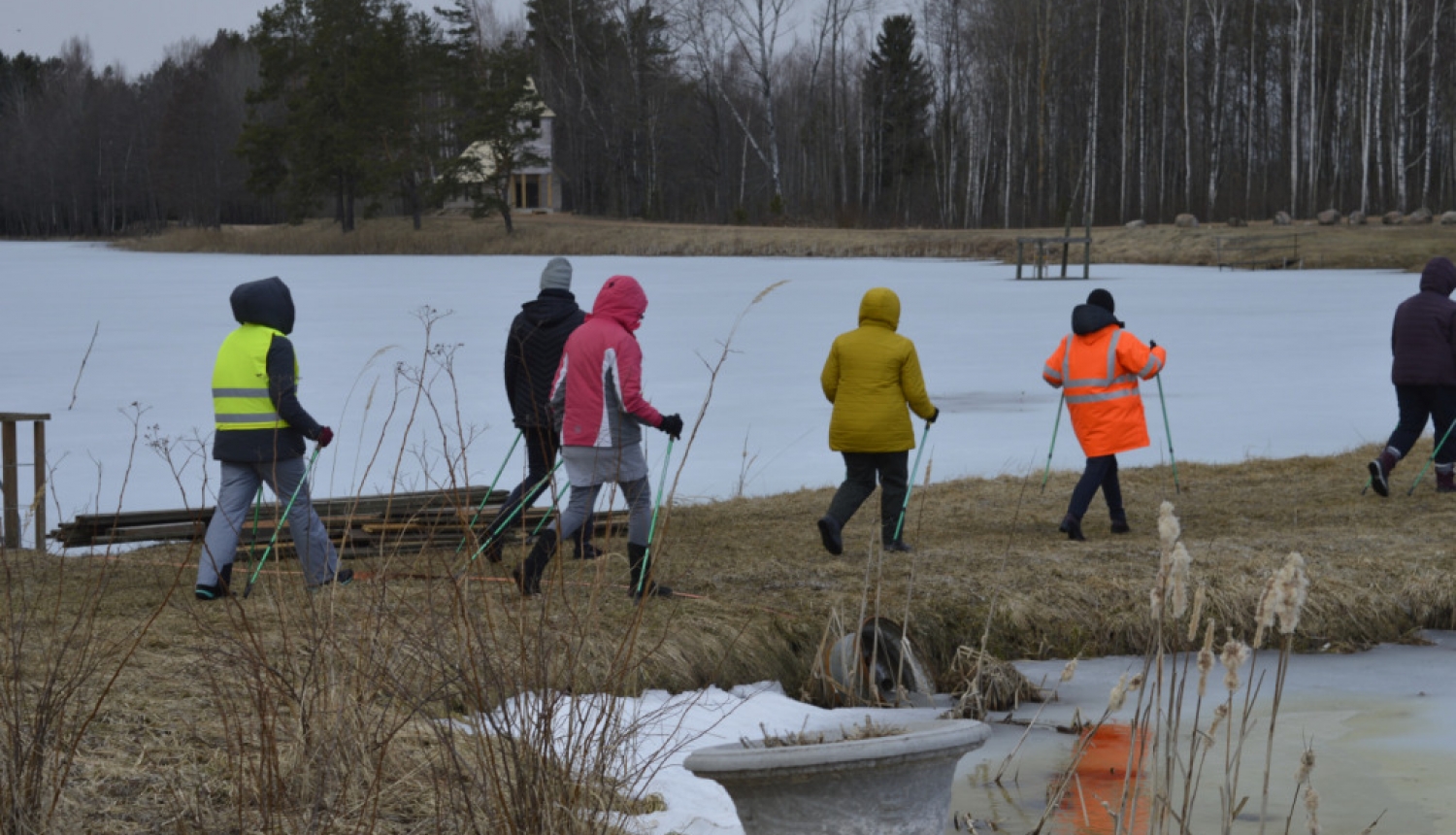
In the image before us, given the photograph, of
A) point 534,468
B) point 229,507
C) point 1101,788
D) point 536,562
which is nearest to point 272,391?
point 229,507

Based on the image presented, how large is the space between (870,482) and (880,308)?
925 millimetres

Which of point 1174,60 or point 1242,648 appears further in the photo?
point 1174,60

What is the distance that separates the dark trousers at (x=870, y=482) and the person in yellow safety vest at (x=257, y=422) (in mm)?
2724

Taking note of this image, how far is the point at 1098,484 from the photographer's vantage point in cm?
888

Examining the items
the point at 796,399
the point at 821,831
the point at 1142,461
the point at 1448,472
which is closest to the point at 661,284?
the point at 796,399

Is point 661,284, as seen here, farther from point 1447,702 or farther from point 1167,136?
point 1167,136

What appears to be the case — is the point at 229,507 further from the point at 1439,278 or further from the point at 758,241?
the point at 758,241

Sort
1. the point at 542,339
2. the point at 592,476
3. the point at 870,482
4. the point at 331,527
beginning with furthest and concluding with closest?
the point at 331,527, the point at 870,482, the point at 542,339, the point at 592,476

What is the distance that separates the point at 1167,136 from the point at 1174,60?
300cm

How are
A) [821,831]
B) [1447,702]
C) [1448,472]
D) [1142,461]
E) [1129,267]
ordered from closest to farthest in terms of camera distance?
A: [821,831]
[1447,702]
[1448,472]
[1142,461]
[1129,267]

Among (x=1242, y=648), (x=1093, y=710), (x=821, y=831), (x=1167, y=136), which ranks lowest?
(x=1093, y=710)

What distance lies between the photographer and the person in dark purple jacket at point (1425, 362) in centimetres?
967

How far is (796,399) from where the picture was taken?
16.2 metres

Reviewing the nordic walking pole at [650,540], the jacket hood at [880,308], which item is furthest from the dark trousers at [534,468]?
the jacket hood at [880,308]
